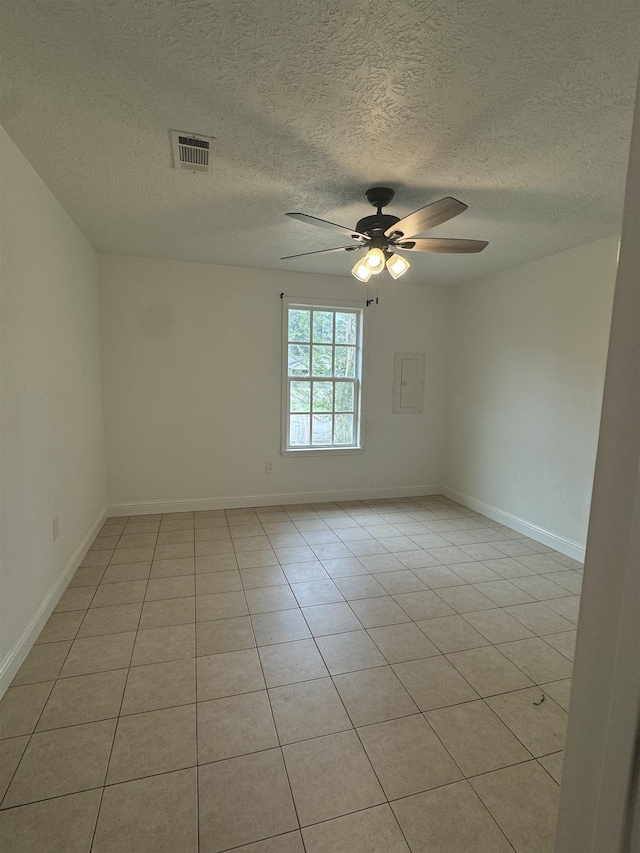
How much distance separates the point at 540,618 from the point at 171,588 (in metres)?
2.33

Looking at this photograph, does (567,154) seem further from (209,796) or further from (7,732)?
(7,732)

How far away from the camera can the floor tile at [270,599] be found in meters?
2.50

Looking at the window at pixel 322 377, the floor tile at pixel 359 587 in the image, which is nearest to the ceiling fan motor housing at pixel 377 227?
the window at pixel 322 377

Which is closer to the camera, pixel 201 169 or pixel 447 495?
pixel 201 169

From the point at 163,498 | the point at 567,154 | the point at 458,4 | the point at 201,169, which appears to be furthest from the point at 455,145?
the point at 163,498

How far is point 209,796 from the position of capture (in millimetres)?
1375

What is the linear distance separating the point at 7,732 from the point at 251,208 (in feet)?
9.63

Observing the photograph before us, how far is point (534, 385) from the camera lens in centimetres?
373

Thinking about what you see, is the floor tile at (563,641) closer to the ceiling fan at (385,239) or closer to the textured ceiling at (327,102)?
the ceiling fan at (385,239)

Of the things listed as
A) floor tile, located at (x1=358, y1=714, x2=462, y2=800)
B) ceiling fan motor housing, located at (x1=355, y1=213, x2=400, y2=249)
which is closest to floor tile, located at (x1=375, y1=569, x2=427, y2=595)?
floor tile, located at (x1=358, y1=714, x2=462, y2=800)

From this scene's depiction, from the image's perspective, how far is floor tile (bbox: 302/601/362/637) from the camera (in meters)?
2.30

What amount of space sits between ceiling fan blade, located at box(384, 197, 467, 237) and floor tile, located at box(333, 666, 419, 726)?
2.22 metres

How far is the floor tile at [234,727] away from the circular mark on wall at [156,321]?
324 centimetres

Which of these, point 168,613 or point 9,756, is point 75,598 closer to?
point 168,613
